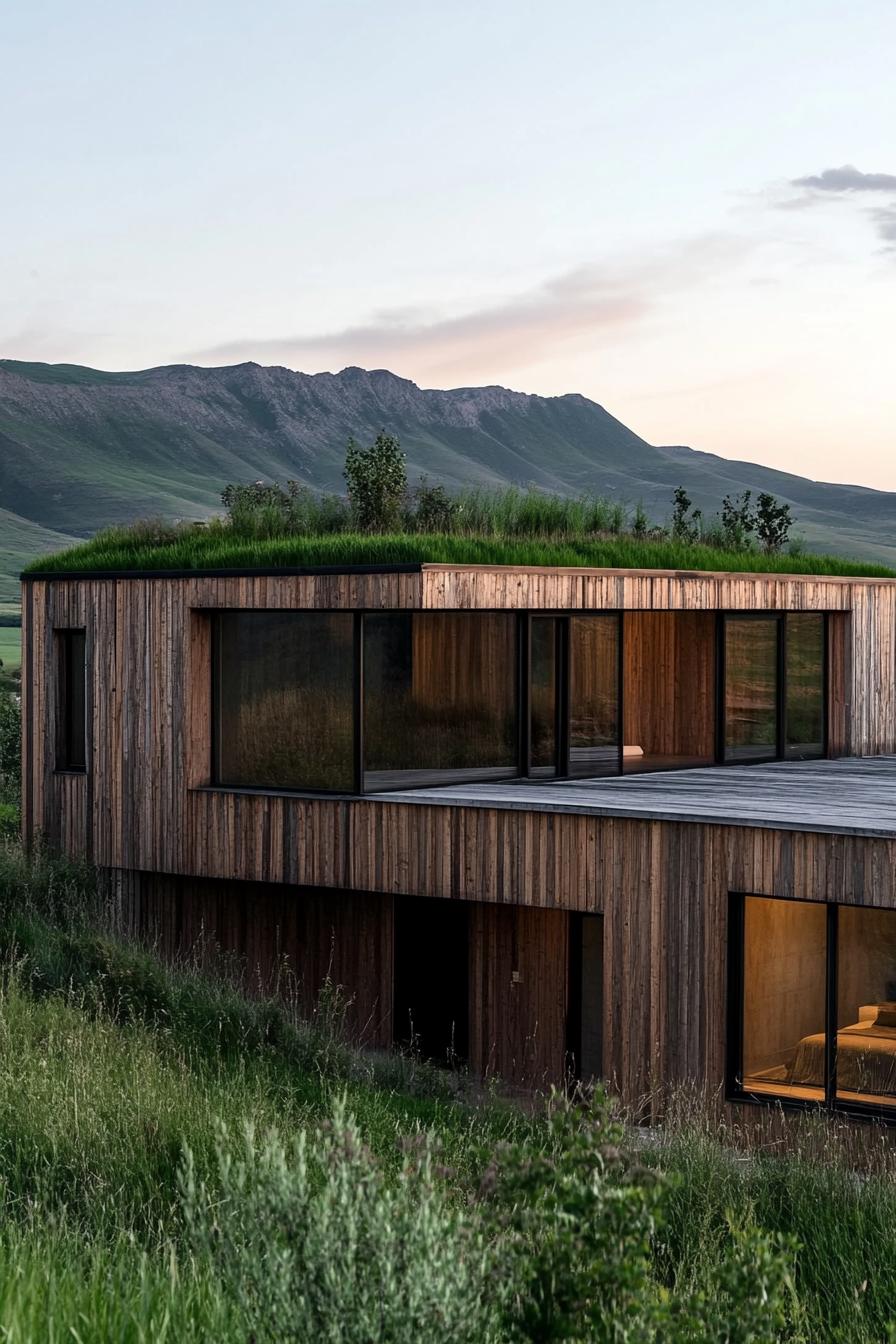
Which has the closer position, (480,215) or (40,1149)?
→ (40,1149)

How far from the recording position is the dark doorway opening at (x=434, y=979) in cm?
1383

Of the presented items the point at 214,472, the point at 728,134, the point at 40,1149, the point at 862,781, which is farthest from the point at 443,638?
the point at 214,472

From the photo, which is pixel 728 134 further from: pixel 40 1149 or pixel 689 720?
pixel 40 1149

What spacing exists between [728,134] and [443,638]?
14.7 metres

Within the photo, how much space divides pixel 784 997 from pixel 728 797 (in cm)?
247

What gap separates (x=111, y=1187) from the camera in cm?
692

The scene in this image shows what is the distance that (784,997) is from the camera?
1074 centimetres

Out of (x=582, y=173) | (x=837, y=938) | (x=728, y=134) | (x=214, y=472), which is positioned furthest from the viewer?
(x=214, y=472)

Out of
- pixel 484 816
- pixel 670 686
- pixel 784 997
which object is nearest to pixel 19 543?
Answer: pixel 670 686

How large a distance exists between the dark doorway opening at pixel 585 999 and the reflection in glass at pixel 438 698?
1868 mm

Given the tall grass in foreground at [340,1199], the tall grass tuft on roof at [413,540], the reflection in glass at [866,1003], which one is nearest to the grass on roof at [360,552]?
the tall grass tuft on roof at [413,540]

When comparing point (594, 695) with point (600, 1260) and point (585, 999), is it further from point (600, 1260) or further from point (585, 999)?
point (600, 1260)

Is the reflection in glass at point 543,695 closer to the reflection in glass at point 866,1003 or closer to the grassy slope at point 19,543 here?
the reflection in glass at point 866,1003

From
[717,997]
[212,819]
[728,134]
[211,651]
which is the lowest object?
[717,997]
